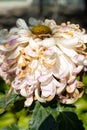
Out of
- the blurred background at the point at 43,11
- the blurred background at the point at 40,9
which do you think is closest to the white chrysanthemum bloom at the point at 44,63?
the blurred background at the point at 43,11

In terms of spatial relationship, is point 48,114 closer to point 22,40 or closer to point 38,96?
point 38,96

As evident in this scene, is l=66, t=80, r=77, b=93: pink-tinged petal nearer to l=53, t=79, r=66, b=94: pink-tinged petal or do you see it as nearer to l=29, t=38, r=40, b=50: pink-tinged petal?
l=53, t=79, r=66, b=94: pink-tinged petal

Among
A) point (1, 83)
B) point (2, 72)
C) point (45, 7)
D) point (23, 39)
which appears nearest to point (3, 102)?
point (2, 72)

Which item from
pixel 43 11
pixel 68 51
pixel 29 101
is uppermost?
pixel 68 51

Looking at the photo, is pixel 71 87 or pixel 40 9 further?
pixel 40 9

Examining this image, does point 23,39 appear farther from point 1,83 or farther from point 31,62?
point 1,83

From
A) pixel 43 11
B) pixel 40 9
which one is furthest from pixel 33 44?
pixel 43 11

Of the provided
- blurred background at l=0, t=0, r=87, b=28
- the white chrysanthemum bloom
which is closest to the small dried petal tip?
the white chrysanthemum bloom
